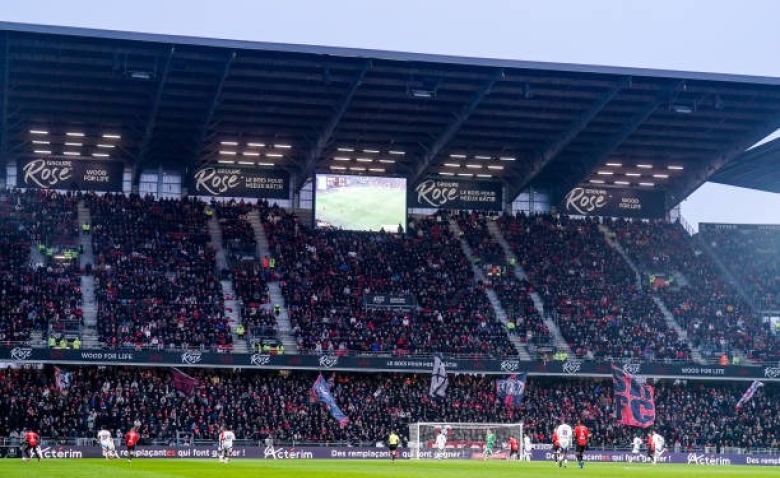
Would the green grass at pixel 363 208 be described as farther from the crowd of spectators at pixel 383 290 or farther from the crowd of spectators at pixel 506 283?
the crowd of spectators at pixel 506 283

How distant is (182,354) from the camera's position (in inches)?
2472

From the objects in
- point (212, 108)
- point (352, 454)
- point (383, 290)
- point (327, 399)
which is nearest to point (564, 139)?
point (383, 290)

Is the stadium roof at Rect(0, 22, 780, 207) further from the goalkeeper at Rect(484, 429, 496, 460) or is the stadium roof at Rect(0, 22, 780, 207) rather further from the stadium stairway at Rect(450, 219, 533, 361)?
the goalkeeper at Rect(484, 429, 496, 460)

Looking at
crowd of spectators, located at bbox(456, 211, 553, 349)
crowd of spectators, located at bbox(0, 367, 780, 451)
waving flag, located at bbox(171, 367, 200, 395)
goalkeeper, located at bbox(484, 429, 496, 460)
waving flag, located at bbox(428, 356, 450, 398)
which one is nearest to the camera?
crowd of spectators, located at bbox(0, 367, 780, 451)

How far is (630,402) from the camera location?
6175cm

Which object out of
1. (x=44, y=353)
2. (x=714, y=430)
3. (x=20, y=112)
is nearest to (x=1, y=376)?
(x=44, y=353)

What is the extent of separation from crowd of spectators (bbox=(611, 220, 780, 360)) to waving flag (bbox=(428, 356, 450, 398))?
57.6 feet

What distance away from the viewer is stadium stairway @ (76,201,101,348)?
6335 centimetres

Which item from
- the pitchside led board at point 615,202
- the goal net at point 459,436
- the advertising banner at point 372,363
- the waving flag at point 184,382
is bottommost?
the goal net at point 459,436

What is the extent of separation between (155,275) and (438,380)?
17.0m

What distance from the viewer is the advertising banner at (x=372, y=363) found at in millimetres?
61397

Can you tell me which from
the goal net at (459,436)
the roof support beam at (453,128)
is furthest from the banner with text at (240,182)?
the goal net at (459,436)

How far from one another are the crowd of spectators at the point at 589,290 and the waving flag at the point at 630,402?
7.61 metres

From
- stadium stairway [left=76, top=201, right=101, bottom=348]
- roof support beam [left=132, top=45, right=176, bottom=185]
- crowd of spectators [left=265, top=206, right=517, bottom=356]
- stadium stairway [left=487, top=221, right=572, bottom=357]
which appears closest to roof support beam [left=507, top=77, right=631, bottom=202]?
stadium stairway [left=487, top=221, right=572, bottom=357]
